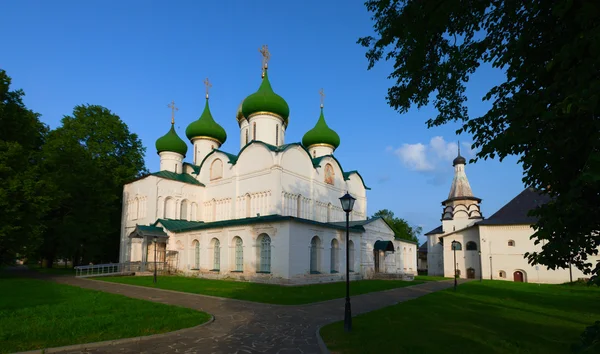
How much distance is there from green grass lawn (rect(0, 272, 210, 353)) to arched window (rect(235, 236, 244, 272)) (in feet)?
38.8

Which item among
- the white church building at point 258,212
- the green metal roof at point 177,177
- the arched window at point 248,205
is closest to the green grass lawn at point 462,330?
the white church building at point 258,212

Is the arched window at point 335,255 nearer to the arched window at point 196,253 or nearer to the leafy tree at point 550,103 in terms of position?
the arched window at point 196,253

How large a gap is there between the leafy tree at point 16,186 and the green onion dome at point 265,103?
48.6 ft

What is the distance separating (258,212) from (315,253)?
4967 mm

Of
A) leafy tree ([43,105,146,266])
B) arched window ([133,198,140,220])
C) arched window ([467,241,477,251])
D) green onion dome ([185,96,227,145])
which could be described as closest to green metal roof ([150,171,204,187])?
arched window ([133,198,140,220])

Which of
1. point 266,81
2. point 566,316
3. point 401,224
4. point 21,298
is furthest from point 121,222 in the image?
point 401,224

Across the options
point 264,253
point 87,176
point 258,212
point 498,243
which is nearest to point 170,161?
point 87,176

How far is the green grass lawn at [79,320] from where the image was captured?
676cm

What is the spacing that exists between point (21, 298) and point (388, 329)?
1233 centimetres

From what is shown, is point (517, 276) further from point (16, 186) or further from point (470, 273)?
point (16, 186)

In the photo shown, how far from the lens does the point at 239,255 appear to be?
23984 millimetres

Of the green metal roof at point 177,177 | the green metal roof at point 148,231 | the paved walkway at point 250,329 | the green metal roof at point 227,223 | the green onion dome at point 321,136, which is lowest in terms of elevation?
the paved walkway at point 250,329

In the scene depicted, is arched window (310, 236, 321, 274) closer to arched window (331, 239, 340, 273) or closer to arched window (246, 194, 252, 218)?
arched window (331, 239, 340, 273)

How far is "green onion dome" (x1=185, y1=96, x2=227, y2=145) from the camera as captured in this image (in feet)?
113
